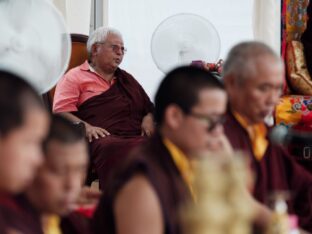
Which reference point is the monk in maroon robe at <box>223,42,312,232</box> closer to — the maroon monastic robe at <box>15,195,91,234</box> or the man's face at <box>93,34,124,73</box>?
the maroon monastic robe at <box>15,195,91,234</box>

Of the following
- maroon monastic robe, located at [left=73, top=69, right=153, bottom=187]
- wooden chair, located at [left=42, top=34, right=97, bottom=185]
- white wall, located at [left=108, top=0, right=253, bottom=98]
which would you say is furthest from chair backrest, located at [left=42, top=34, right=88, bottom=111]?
white wall, located at [left=108, top=0, right=253, bottom=98]

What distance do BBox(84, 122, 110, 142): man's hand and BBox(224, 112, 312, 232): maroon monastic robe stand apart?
4.76ft

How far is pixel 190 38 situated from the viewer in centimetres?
424

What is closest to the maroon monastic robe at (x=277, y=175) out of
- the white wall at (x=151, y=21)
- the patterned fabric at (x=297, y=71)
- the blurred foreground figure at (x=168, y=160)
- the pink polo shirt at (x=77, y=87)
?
the blurred foreground figure at (x=168, y=160)

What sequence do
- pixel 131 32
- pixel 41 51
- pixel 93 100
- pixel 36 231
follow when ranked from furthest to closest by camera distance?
pixel 131 32 < pixel 93 100 < pixel 41 51 < pixel 36 231

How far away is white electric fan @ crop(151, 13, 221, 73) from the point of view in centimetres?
422

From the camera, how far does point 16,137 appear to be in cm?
117

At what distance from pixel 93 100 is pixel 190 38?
3.13 ft

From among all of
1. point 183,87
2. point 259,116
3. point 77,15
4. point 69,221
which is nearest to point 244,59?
point 259,116

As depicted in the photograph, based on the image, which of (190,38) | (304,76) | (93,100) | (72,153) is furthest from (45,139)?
(304,76)

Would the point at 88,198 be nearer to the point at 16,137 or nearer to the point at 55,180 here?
the point at 55,180

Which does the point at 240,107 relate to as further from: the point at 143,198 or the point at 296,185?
the point at 143,198

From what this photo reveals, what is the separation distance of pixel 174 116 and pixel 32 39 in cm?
89

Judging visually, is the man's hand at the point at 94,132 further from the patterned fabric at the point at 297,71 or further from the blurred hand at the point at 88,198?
the patterned fabric at the point at 297,71
